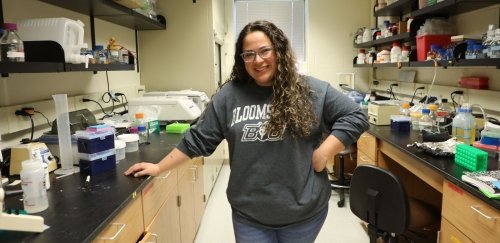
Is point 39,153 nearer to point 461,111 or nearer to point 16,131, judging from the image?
point 16,131

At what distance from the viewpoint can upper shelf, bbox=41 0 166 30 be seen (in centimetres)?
210

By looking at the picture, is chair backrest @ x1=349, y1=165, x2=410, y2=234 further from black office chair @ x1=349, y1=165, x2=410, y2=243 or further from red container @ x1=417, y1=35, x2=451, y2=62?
red container @ x1=417, y1=35, x2=451, y2=62

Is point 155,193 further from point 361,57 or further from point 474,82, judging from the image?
point 361,57

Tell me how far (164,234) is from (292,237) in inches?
28.8

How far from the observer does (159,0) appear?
11.6ft

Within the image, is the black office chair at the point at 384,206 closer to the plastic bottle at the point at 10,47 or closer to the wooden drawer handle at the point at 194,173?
the wooden drawer handle at the point at 194,173

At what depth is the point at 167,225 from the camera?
186 centimetres

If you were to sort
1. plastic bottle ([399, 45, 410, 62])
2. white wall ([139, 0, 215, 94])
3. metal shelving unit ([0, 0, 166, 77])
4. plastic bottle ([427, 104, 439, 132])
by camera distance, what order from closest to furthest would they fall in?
metal shelving unit ([0, 0, 166, 77]) → plastic bottle ([427, 104, 439, 132]) → plastic bottle ([399, 45, 410, 62]) → white wall ([139, 0, 215, 94])

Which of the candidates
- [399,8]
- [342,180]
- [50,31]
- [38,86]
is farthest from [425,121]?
[38,86]

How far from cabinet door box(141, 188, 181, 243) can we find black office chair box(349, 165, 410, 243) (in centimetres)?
98

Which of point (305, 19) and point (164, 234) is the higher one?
point (305, 19)

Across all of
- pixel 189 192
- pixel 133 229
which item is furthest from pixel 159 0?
pixel 133 229

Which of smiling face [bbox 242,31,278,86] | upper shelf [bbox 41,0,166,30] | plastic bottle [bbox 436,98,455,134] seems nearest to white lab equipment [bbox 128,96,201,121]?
upper shelf [bbox 41,0,166,30]

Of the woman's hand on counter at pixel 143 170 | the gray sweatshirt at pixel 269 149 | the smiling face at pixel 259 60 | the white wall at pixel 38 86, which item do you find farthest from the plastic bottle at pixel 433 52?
the white wall at pixel 38 86
